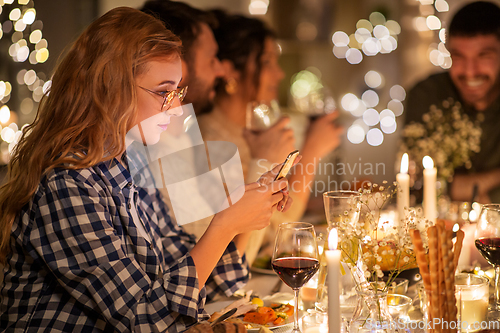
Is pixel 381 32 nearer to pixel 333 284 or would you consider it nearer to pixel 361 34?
pixel 361 34

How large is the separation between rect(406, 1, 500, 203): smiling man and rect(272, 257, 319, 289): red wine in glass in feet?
5.25

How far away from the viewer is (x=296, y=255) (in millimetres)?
809

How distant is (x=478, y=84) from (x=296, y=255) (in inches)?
79.7

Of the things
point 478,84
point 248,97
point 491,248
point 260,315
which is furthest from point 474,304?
point 478,84

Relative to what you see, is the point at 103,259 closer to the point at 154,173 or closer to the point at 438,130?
the point at 154,173

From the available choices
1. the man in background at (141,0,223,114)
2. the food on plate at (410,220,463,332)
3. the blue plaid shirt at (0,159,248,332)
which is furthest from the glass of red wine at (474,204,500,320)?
the man in background at (141,0,223,114)

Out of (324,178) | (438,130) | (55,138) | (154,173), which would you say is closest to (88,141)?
(55,138)

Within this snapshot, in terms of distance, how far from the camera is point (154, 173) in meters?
1.38

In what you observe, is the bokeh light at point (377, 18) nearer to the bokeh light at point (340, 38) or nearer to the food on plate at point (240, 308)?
the bokeh light at point (340, 38)

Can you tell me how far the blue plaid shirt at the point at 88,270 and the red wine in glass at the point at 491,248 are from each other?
1.96 ft

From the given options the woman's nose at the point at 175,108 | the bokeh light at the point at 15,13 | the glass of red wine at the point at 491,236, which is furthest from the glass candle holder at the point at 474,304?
the bokeh light at the point at 15,13

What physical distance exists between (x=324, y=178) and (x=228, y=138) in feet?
4.30

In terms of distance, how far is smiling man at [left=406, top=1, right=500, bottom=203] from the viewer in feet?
7.32

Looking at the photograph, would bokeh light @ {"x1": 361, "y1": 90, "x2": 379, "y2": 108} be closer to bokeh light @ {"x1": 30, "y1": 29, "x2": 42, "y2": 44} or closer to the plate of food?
bokeh light @ {"x1": 30, "y1": 29, "x2": 42, "y2": 44}
